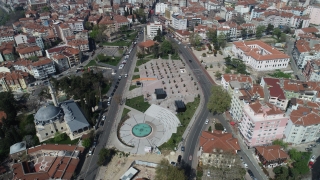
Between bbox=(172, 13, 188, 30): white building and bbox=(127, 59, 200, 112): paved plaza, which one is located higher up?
bbox=(172, 13, 188, 30): white building

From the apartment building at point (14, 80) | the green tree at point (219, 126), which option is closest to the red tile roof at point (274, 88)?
the green tree at point (219, 126)

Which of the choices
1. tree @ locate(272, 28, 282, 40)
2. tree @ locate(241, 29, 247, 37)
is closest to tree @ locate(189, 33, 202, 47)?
tree @ locate(241, 29, 247, 37)

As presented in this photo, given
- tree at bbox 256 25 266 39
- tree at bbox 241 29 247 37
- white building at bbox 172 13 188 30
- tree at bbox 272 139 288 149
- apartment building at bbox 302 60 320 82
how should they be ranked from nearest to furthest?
tree at bbox 272 139 288 149
apartment building at bbox 302 60 320 82
tree at bbox 256 25 266 39
tree at bbox 241 29 247 37
white building at bbox 172 13 188 30

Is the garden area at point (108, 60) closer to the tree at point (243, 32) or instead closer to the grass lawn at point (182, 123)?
the grass lawn at point (182, 123)

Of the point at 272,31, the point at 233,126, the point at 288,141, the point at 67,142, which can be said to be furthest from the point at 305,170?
the point at 272,31

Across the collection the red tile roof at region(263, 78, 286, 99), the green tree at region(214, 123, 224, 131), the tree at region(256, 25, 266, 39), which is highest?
the tree at region(256, 25, 266, 39)

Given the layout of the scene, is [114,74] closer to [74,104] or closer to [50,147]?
[74,104]

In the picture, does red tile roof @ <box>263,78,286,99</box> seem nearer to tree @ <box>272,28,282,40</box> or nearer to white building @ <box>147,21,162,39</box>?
tree @ <box>272,28,282,40</box>
